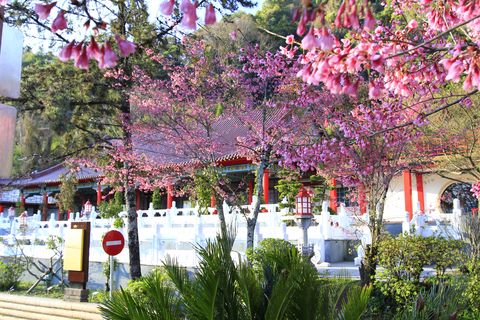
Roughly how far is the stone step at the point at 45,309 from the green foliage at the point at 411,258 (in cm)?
469

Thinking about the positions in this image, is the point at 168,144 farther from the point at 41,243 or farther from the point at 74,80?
the point at 41,243

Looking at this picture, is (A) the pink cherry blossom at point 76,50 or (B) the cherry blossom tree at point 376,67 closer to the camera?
(A) the pink cherry blossom at point 76,50

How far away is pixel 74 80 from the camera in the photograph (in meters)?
11.1

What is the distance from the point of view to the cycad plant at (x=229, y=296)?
3.56 meters

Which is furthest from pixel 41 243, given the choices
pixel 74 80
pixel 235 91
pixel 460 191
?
pixel 460 191

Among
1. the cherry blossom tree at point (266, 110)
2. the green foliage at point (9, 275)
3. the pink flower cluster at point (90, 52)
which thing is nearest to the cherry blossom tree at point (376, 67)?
the pink flower cluster at point (90, 52)

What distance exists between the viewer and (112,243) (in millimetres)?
8930

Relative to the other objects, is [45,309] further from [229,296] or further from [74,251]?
[229,296]

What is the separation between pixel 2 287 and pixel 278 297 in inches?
459

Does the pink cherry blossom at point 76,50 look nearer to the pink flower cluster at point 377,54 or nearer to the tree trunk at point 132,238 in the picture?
the pink flower cluster at point 377,54

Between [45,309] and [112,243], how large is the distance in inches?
76.7

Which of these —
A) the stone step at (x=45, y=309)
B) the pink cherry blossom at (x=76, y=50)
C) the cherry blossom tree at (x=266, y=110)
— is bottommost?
the stone step at (x=45, y=309)

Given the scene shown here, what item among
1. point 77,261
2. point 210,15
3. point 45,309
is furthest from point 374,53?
point 77,261

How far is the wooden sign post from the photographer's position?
9781mm
